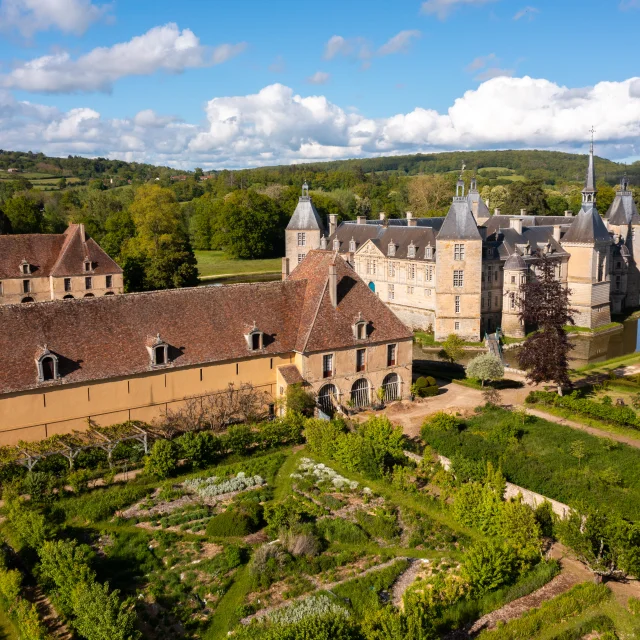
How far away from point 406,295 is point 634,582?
40.1 meters

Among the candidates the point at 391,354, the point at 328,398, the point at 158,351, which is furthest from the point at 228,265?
the point at 158,351

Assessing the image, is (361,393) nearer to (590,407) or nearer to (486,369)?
(486,369)

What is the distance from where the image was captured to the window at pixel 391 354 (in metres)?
34.9

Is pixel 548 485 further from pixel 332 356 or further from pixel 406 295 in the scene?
pixel 406 295

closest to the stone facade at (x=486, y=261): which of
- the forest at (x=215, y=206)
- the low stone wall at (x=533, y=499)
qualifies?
the forest at (x=215, y=206)

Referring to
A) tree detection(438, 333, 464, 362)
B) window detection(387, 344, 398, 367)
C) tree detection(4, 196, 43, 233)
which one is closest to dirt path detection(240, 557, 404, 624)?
window detection(387, 344, 398, 367)

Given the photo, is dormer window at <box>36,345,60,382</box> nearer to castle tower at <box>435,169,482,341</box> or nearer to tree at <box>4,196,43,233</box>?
castle tower at <box>435,169,482,341</box>

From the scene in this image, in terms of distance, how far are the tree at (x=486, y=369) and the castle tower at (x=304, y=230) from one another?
29574 millimetres

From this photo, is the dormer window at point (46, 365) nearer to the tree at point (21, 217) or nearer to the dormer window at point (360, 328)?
the dormer window at point (360, 328)

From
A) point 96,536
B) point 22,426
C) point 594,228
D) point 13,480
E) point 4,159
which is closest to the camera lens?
point 96,536

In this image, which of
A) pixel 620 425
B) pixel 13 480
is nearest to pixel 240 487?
pixel 13 480

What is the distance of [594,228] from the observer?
186 feet

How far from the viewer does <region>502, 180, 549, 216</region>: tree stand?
96.7 m

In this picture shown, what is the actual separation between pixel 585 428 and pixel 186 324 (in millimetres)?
19246
